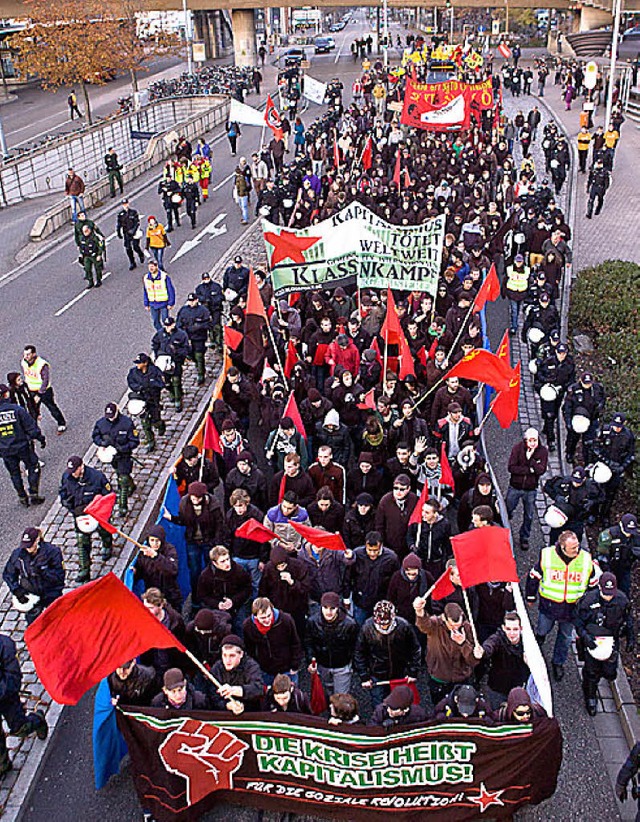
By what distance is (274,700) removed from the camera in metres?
6.50

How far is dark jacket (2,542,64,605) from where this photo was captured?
8.16m

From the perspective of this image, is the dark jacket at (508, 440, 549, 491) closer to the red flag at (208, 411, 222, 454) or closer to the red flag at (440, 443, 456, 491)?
the red flag at (440, 443, 456, 491)

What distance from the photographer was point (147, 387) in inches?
463

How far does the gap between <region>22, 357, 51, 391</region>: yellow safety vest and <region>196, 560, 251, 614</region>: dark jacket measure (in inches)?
200

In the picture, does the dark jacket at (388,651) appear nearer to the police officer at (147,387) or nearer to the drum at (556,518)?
the drum at (556,518)

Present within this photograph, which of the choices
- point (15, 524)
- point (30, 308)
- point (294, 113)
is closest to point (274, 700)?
point (15, 524)

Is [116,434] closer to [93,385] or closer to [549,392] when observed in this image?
[93,385]

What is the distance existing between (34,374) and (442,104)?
14.8m

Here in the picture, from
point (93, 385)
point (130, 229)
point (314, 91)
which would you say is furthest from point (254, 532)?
point (314, 91)

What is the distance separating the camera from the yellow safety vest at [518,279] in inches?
595

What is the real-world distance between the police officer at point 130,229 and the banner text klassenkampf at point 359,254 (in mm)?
6920

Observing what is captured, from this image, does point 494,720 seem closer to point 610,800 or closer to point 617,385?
point 610,800

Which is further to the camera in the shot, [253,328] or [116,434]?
[253,328]

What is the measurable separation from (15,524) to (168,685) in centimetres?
518
